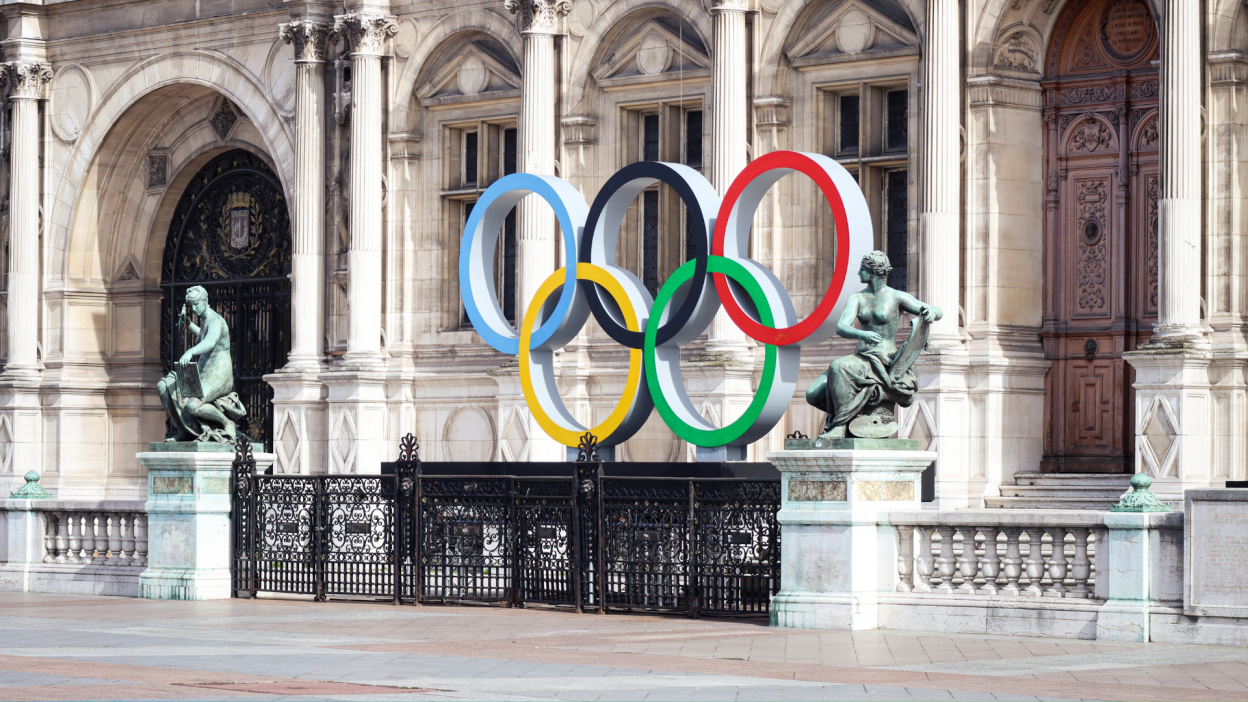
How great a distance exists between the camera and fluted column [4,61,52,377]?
3884 cm

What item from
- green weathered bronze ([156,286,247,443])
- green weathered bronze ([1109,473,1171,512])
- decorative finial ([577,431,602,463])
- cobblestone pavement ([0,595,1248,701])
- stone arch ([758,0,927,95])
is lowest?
cobblestone pavement ([0,595,1248,701])

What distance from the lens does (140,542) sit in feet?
78.7

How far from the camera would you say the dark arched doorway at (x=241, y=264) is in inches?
1511

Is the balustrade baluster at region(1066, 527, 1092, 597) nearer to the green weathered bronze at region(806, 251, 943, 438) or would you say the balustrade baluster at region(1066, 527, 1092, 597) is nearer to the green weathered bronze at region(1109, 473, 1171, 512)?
the green weathered bronze at region(1109, 473, 1171, 512)

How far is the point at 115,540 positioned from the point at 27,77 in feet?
57.1

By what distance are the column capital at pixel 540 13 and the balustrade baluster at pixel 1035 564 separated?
16.8 m

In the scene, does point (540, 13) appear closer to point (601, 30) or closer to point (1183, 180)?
point (601, 30)

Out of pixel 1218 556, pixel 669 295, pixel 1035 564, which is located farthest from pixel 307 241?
pixel 1218 556

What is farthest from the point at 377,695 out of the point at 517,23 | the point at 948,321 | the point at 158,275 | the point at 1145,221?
the point at 158,275

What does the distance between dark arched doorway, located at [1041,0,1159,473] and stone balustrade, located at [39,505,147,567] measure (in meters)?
12.8

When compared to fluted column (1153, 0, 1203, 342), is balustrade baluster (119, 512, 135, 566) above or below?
below

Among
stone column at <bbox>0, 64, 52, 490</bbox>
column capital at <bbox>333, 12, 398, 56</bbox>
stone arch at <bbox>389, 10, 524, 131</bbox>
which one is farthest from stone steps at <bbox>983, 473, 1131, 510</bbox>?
stone column at <bbox>0, 64, 52, 490</bbox>

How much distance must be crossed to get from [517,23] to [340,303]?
578 cm

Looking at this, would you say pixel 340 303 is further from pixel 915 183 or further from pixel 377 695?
pixel 377 695
